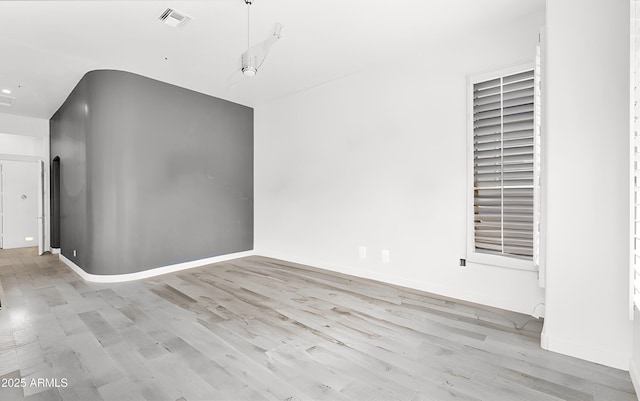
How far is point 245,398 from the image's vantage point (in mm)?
1745

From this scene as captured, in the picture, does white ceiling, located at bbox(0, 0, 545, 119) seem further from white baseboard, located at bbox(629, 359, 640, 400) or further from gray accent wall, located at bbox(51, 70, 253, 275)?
white baseboard, located at bbox(629, 359, 640, 400)

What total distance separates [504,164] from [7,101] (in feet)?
24.5

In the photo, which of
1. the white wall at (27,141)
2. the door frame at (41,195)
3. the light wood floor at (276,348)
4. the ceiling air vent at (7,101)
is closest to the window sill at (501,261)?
the light wood floor at (276,348)

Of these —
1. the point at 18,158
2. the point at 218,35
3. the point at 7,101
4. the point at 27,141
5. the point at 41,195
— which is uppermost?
the point at 218,35

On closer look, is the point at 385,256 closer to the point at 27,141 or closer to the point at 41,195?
the point at 41,195

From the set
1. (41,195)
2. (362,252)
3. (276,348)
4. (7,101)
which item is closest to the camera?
(276,348)

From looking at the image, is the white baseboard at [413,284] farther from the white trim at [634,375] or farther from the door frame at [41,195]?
the door frame at [41,195]

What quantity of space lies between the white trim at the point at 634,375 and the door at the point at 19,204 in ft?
31.2

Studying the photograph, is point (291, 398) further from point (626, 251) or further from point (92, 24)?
point (92, 24)

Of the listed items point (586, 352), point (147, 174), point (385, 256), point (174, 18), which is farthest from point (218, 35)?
point (586, 352)

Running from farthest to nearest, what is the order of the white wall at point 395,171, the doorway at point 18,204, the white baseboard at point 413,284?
the doorway at point 18,204 < the white wall at point 395,171 < the white baseboard at point 413,284

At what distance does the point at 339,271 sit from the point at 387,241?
94 centimetres

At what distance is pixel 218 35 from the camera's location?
10.6ft

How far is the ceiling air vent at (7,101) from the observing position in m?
4.94
